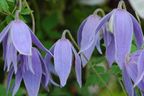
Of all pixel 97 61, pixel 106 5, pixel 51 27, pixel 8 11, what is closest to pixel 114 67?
pixel 97 61

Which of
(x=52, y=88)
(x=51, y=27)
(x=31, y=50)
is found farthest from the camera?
(x=51, y=27)

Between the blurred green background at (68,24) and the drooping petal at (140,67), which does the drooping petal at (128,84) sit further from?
the blurred green background at (68,24)

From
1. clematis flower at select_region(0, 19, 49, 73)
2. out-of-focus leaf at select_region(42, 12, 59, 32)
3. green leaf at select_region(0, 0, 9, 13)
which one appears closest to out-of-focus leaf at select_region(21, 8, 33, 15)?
green leaf at select_region(0, 0, 9, 13)

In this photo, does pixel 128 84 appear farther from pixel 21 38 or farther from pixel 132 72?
pixel 21 38

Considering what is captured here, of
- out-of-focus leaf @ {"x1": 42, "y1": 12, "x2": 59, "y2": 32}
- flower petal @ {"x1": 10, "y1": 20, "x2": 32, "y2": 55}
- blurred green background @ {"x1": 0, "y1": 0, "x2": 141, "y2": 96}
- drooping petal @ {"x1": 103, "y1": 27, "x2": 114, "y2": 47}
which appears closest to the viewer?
flower petal @ {"x1": 10, "y1": 20, "x2": 32, "y2": 55}

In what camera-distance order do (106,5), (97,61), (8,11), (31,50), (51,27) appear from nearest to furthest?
(31,50) < (8,11) < (97,61) < (51,27) < (106,5)

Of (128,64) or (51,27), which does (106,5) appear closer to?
(51,27)

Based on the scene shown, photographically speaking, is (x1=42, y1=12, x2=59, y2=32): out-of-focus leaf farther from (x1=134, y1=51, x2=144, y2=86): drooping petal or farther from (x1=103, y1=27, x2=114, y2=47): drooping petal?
(x1=134, y1=51, x2=144, y2=86): drooping petal

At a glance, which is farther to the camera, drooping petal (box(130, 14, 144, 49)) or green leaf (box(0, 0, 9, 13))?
green leaf (box(0, 0, 9, 13))
